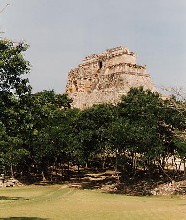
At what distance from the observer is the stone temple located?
81.4 meters

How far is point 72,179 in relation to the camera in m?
65.2

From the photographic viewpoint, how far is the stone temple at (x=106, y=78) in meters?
81.4

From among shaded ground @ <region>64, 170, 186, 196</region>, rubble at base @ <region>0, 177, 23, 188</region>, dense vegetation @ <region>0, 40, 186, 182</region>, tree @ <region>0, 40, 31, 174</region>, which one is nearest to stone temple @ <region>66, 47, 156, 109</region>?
dense vegetation @ <region>0, 40, 186, 182</region>

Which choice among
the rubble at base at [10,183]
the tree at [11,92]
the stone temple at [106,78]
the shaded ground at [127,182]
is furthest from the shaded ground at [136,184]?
the tree at [11,92]

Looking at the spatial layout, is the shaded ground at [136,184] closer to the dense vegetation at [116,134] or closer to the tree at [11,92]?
the dense vegetation at [116,134]

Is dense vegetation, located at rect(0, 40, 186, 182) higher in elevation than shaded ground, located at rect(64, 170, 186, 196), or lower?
higher

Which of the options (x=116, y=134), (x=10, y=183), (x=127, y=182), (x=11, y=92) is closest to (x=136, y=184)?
(x=127, y=182)

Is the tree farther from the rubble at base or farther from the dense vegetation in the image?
the rubble at base

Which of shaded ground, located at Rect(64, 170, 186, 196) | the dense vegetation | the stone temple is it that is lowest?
shaded ground, located at Rect(64, 170, 186, 196)

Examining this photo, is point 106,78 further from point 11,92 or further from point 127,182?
point 11,92

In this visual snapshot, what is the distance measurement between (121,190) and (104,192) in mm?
2456

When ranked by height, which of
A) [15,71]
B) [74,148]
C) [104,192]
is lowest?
[104,192]

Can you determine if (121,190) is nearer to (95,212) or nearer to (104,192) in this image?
(104,192)

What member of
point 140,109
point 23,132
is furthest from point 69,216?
point 140,109
